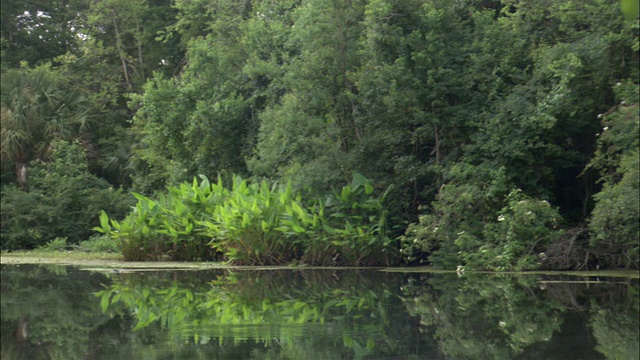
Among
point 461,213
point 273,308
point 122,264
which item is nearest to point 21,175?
point 122,264

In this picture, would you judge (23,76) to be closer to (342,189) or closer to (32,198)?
(32,198)

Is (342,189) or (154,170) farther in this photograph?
(154,170)

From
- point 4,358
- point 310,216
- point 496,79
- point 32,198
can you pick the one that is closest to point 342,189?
point 310,216

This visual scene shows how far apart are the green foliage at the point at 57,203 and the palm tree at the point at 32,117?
44 centimetres

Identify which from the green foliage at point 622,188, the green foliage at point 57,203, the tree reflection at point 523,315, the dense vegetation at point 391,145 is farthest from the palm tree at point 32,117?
the green foliage at point 622,188

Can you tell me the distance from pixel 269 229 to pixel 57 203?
7.73 m

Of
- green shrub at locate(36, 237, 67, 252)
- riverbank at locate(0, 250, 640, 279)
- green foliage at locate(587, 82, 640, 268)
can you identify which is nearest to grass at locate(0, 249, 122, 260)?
riverbank at locate(0, 250, 640, 279)

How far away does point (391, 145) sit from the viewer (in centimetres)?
1770

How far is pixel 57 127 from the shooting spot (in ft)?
81.9

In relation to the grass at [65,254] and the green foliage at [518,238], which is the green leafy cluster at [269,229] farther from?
the green foliage at [518,238]

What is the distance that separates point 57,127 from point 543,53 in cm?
1407

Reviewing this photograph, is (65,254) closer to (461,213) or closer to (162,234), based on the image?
(162,234)

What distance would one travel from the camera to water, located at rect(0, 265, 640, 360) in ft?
25.4

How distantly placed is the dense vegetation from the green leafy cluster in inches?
1.6
